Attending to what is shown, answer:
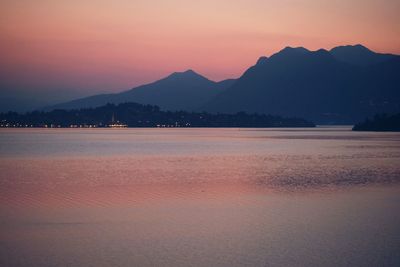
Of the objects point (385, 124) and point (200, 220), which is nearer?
point (200, 220)

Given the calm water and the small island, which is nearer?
the calm water

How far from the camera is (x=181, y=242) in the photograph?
49.7ft

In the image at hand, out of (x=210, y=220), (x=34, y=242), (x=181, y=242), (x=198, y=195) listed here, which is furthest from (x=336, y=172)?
(x=34, y=242)

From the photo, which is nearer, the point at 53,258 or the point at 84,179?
the point at 53,258

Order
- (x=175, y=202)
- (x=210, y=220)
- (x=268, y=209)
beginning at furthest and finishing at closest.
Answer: (x=175, y=202), (x=268, y=209), (x=210, y=220)

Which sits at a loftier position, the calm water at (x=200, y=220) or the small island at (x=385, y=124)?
the small island at (x=385, y=124)

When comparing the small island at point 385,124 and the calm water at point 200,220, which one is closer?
the calm water at point 200,220

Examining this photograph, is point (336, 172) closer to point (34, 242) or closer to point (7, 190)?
point (7, 190)

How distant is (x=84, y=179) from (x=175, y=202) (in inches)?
437

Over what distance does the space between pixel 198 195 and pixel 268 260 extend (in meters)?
12.0

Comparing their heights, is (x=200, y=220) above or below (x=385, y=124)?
below

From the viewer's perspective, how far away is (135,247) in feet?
47.8

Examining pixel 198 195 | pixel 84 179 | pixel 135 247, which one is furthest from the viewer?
pixel 84 179

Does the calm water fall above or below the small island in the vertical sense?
below
